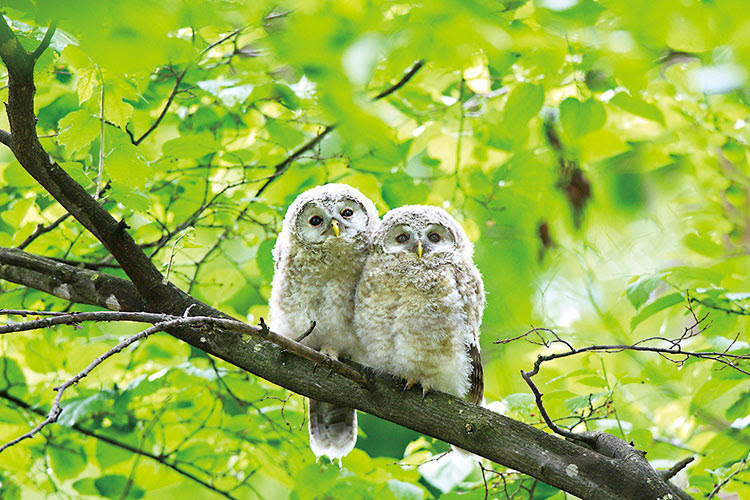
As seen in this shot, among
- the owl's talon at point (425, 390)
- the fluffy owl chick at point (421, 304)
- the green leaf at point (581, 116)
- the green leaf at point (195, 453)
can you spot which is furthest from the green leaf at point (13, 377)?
the green leaf at point (581, 116)

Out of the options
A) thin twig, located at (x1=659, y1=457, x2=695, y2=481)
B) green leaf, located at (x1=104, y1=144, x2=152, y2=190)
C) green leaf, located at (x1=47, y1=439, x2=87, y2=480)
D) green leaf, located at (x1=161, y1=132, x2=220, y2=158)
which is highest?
green leaf, located at (x1=161, y1=132, x2=220, y2=158)

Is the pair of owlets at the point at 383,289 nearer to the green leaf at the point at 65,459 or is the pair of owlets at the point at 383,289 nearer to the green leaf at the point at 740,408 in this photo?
the green leaf at the point at 740,408

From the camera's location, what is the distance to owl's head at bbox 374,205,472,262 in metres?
2.43

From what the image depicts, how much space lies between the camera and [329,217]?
2473 millimetres

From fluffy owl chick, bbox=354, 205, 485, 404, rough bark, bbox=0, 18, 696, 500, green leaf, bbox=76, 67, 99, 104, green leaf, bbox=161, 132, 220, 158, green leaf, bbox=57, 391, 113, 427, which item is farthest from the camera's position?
green leaf, bbox=57, 391, 113, 427

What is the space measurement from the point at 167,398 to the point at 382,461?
109 cm

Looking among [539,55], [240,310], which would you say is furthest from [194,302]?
[539,55]

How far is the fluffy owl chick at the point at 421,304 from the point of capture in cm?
228

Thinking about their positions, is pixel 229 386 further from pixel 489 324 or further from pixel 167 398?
pixel 489 324

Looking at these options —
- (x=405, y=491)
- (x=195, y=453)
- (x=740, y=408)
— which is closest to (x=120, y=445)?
(x=195, y=453)

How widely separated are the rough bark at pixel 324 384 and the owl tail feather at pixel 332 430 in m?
0.56

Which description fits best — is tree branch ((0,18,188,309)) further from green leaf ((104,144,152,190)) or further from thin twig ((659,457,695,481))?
thin twig ((659,457,695,481))

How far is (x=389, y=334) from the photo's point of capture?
232cm

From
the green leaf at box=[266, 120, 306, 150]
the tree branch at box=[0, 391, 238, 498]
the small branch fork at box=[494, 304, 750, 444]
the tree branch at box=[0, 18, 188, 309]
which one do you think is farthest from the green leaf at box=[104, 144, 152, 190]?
the tree branch at box=[0, 391, 238, 498]
